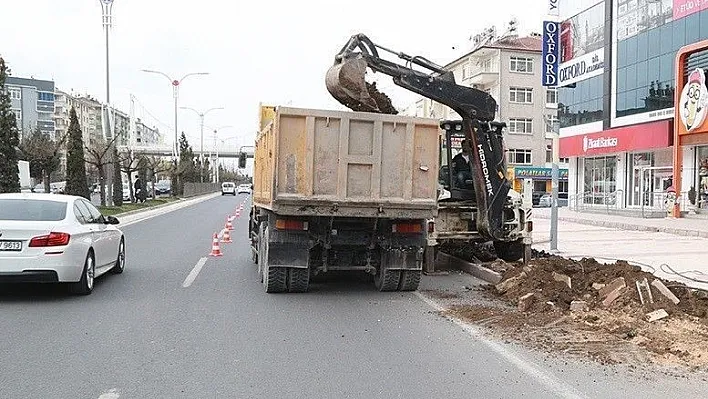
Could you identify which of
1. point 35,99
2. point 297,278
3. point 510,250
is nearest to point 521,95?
point 510,250

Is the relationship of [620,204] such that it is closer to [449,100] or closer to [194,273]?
[449,100]

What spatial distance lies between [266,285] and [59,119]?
144 meters

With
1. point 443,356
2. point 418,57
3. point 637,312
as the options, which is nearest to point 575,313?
point 637,312

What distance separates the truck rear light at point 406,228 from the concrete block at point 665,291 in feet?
10.5

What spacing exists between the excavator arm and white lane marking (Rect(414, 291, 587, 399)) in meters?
3.92

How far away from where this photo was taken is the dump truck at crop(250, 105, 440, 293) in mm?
9023

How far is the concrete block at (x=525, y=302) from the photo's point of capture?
8695 mm

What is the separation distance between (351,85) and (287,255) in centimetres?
264

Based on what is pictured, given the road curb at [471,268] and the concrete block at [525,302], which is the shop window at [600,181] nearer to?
the road curb at [471,268]

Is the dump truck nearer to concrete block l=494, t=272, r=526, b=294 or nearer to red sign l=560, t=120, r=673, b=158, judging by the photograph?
concrete block l=494, t=272, r=526, b=294

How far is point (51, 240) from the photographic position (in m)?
8.77

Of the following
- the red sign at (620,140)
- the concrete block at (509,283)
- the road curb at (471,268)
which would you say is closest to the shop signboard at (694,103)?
the red sign at (620,140)

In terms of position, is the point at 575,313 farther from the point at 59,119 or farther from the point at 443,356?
the point at 59,119

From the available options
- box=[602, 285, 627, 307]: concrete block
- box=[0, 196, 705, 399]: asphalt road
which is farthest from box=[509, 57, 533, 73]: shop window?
box=[602, 285, 627, 307]: concrete block
